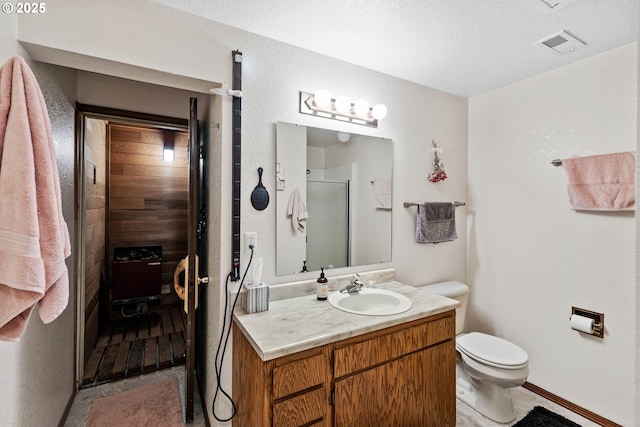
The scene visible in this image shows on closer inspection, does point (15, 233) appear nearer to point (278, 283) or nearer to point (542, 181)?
point (278, 283)

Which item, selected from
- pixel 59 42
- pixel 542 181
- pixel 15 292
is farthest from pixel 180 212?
pixel 542 181

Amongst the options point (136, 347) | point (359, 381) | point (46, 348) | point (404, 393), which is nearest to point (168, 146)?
point (136, 347)

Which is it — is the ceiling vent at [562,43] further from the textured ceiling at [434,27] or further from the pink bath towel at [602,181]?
the pink bath towel at [602,181]

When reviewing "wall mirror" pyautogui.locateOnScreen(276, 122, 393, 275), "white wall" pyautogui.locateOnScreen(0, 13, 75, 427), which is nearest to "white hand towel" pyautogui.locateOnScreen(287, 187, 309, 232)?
"wall mirror" pyautogui.locateOnScreen(276, 122, 393, 275)

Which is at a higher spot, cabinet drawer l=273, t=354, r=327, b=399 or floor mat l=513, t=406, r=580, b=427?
cabinet drawer l=273, t=354, r=327, b=399

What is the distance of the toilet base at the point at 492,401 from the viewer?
184 cm

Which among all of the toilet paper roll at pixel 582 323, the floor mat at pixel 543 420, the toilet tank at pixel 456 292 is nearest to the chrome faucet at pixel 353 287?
the toilet tank at pixel 456 292

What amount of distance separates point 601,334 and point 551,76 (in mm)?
1788

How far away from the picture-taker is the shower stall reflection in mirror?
1848mm

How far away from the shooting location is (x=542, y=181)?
83.3 inches

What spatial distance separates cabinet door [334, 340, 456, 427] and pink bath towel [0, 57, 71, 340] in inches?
44.6

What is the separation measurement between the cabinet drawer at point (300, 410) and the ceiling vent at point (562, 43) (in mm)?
2279

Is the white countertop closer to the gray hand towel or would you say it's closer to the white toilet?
the white toilet

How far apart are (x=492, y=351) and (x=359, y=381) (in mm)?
1171
